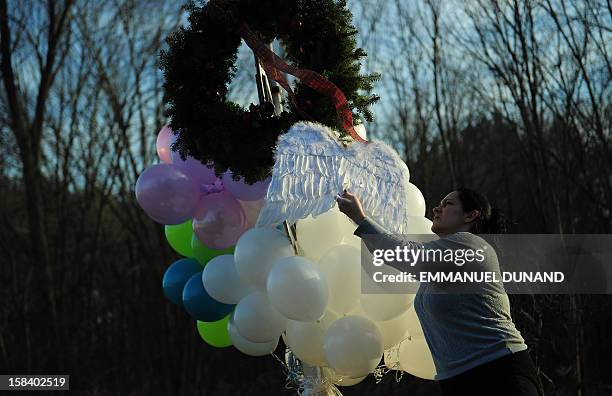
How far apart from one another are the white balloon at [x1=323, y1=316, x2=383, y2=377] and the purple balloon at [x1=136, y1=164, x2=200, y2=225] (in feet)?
3.10

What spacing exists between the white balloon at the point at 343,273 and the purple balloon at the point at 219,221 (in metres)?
0.57

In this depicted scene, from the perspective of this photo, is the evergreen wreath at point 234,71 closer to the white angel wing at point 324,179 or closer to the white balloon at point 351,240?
the white angel wing at point 324,179

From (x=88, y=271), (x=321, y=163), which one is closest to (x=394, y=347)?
(x=321, y=163)

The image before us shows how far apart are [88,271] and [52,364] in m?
1.39

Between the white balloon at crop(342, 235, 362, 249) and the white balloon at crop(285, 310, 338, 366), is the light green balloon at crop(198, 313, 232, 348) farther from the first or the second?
the white balloon at crop(342, 235, 362, 249)

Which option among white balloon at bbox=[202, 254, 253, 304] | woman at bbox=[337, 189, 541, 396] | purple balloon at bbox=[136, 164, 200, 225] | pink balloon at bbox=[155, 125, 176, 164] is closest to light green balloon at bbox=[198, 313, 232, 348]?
white balloon at bbox=[202, 254, 253, 304]

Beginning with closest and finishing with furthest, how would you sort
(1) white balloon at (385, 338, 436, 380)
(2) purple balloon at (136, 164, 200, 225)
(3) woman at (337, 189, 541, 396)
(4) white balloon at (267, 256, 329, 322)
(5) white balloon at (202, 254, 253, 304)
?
(3) woman at (337, 189, 541, 396) → (4) white balloon at (267, 256, 329, 322) → (1) white balloon at (385, 338, 436, 380) → (5) white balloon at (202, 254, 253, 304) → (2) purple balloon at (136, 164, 200, 225)

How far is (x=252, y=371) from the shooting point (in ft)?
26.1

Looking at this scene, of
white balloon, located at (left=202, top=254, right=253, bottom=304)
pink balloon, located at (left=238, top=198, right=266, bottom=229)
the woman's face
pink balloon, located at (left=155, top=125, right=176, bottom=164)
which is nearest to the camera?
the woman's face

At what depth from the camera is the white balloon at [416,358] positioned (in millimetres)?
2633

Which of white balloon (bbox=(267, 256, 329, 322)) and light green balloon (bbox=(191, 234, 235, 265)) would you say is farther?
light green balloon (bbox=(191, 234, 235, 265))

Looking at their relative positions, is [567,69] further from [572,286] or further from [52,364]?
[52,364]

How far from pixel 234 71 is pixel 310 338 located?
3.75 ft

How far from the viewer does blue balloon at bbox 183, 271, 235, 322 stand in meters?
3.08
